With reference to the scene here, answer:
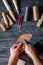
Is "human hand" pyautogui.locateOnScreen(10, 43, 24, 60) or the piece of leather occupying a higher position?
the piece of leather

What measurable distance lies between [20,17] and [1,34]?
0.19 metres

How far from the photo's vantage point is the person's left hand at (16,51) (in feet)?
4.15

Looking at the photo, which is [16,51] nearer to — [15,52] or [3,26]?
[15,52]

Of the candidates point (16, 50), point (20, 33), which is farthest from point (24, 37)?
point (16, 50)

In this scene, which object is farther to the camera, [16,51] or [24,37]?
[24,37]

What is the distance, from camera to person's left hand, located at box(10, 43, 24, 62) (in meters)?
1.26

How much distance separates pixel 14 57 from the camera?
1.25m

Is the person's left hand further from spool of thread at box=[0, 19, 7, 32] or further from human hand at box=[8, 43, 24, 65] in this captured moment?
spool of thread at box=[0, 19, 7, 32]

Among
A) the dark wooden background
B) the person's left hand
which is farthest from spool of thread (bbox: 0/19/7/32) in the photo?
the person's left hand

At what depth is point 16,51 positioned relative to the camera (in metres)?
1.30

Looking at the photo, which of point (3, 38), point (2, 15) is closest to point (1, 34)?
point (3, 38)

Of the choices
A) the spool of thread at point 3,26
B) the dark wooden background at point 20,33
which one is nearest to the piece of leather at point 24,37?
the dark wooden background at point 20,33

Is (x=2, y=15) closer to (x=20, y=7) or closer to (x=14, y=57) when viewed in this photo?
(x=20, y=7)

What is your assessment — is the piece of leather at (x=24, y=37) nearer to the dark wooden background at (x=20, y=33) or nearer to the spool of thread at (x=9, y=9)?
the dark wooden background at (x=20, y=33)
